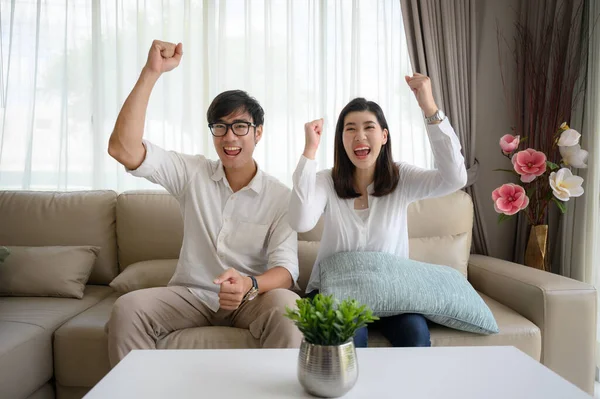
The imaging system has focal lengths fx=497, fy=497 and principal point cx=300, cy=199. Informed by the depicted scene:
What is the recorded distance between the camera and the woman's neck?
6.75 ft

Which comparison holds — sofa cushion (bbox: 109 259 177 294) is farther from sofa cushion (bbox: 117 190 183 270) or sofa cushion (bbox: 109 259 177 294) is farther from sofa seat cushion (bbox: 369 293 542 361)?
sofa seat cushion (bbox: 369 293 542 361)

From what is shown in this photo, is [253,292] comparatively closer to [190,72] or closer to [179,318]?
[179,318]

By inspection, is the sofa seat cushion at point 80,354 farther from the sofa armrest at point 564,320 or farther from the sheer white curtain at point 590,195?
the sheer white curtain at point 590,195

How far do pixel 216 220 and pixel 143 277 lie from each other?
0.50 metres

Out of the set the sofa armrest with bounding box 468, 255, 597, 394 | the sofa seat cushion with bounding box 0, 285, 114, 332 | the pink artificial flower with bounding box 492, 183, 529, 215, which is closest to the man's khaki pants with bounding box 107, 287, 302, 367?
the sofa seat cushion with bounding box 0, 285, 114, 332

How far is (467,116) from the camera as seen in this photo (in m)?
2.83

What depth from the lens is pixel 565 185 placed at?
2.29 metres

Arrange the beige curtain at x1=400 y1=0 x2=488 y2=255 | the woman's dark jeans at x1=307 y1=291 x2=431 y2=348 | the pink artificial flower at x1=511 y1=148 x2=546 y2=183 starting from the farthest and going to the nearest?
the beige curtain at x1=400 y1=0 x2=488 y2=255 → the pink artificial flower at x1=511 y1=148 x2=546 y2=183 → the woman's dark jeans at x1=307 y1=291 x2=431 y2=348

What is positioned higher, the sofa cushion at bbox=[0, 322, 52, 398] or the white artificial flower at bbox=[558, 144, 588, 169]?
the white artificial flower at bbox=[558, 144, 588, 169]

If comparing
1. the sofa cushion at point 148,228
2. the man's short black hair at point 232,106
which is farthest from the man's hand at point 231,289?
the sofa cushion at point 148,228

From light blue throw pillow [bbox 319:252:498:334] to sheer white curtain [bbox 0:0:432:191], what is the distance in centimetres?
118

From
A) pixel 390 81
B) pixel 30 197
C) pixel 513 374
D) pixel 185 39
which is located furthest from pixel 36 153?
pixel 513 374

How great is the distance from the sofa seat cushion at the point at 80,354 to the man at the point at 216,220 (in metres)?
0.26

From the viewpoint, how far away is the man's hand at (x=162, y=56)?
1750 mm
